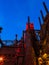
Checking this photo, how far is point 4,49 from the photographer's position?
95.3ft

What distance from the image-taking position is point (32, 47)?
2272 centimetres

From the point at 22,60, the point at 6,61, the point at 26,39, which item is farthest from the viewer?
the point at 6,61

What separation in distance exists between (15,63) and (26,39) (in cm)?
604

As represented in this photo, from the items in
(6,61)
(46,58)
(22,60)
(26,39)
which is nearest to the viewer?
(46,58)

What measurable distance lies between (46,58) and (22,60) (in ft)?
17.6

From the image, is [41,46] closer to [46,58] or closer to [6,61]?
[46,58]

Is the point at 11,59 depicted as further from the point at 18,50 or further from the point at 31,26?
the point at 31,26

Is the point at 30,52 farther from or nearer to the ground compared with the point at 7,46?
nearer to the ground

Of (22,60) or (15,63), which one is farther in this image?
(15,63)

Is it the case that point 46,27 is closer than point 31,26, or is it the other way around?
point 31,26

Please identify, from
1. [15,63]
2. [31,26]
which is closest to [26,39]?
[31,26]

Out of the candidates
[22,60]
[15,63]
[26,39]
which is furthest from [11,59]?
[26,39]

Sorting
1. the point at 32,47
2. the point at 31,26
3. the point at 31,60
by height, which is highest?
the point at 31,26

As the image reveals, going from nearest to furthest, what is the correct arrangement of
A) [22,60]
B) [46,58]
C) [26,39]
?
[46,58]
[26,39]
[22,60]
